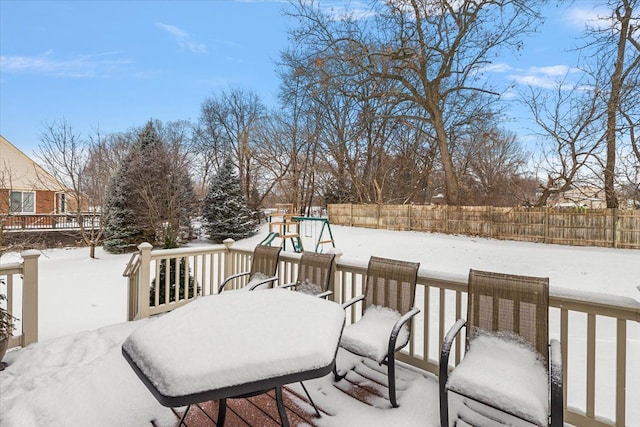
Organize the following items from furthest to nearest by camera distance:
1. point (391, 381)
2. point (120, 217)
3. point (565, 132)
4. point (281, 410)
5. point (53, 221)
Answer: point (53, 221), point (120, 217), point (565, 132), point (391, 381), point (281, 410)

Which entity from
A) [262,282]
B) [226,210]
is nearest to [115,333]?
[262,282]

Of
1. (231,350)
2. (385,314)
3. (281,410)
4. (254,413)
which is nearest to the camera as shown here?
(231,350)

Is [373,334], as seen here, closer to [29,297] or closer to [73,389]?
[73,389]

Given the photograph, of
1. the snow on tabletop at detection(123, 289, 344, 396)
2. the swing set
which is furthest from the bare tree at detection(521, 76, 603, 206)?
the snow on tabletop at detection(123, 289, 344, 396)

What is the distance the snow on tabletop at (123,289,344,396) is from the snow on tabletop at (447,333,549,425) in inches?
32.7

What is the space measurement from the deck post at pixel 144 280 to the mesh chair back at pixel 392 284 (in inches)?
108

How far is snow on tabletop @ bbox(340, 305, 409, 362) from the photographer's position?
224 cm

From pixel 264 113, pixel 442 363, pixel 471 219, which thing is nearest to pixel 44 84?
pixel 264 113

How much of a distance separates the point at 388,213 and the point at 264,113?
40.8ft

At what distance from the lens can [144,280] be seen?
388 cm

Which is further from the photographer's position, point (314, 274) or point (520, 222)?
point (520, 222)

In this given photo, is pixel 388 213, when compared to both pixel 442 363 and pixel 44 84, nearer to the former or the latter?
pixel 442 363

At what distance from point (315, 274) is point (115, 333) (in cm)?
233

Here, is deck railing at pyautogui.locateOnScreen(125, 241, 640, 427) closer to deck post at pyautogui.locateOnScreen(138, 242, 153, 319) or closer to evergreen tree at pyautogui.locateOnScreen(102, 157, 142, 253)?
deck post at pyautogui.locateOnScreen(138, 242, 153, 319)
